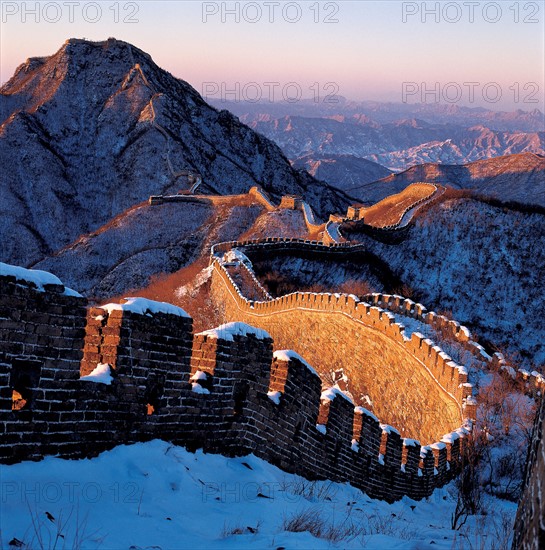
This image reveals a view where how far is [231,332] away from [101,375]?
2212 mm

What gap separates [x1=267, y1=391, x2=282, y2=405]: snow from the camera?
10927mm

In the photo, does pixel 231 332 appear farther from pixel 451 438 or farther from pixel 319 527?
pixel 451 438

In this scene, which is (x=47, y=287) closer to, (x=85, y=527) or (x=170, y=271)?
(x=85, y=527)

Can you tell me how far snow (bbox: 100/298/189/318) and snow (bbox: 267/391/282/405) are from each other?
7.35 ft

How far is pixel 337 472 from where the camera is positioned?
1281 centimetres

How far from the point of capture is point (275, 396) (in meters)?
11.0

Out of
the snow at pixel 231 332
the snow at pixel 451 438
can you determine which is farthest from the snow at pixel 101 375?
the snow at pixel 451 438

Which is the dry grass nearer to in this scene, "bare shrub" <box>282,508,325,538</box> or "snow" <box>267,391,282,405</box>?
"snow" <box>267,391,282,405</box>

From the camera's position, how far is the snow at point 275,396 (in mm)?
10927

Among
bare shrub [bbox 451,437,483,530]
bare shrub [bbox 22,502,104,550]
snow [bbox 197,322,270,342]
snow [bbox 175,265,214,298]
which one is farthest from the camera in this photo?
snow [bbox 175,265,214,298]

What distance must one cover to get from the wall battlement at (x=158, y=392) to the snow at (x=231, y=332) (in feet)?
0.06

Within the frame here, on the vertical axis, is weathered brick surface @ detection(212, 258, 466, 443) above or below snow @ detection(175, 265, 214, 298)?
above

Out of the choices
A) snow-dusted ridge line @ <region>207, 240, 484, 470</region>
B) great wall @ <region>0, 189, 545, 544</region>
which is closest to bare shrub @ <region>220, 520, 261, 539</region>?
great wall @ <region>0, 189, 545, 544</region>

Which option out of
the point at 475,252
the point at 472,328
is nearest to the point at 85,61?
the point at 475,252
